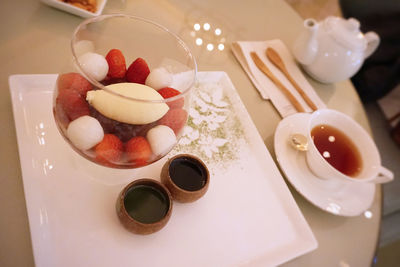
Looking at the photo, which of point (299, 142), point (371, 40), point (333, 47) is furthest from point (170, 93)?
point (371, 40)

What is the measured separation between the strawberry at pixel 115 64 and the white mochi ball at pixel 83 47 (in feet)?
0.14

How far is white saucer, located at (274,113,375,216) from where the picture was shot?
0.81 metres

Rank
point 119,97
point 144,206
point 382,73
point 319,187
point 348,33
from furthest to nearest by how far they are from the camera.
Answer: point 382,73, point 348,33, point 319,187, point 144,206, point 119,97

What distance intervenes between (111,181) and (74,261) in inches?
6.8

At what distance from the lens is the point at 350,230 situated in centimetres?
82

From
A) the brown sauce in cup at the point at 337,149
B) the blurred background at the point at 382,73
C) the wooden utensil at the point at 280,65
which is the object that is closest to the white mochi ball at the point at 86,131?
the brown sauce in cup at the point at 337,149

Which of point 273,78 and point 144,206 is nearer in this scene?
point 144,206

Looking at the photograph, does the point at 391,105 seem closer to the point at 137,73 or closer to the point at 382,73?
the point at 382,73

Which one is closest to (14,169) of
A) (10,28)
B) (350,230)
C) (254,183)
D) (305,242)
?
(10,28)

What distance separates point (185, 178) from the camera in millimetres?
676

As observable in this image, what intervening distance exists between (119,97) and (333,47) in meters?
0.80

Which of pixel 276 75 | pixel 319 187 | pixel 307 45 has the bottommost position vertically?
pixel 319 187

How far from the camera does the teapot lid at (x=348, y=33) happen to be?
1025 mm

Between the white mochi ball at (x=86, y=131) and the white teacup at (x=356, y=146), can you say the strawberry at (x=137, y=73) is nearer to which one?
the white mochi ball at (x=86, y=131)
